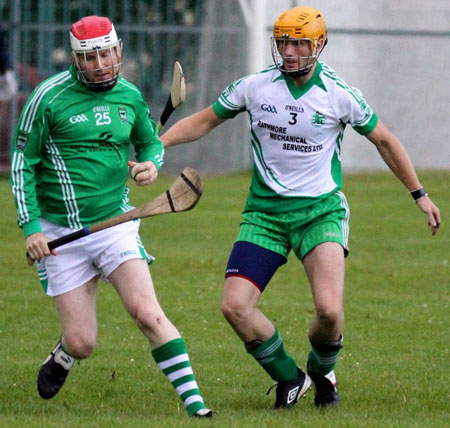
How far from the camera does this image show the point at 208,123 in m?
6.70

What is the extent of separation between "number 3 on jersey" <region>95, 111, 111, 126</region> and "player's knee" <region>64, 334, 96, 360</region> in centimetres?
116

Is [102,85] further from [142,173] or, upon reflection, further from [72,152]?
[142,173]

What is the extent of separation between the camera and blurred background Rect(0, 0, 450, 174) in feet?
61.1

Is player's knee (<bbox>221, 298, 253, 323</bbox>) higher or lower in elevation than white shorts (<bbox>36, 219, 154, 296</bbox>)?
lower

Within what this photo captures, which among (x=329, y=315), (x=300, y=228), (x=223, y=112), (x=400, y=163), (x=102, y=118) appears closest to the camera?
(x=102, y=118)

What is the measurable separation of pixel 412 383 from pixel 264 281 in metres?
1.37

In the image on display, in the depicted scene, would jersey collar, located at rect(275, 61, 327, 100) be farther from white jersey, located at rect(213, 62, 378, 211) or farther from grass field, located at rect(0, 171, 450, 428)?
grass field, located at rect(0, 171, 450, 428)

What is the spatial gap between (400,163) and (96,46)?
1898 mm

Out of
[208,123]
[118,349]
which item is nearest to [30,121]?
[208,123]

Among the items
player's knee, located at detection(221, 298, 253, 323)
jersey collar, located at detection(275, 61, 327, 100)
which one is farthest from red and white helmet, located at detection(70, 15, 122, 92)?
player's knee, located at detection(221, 298, 253, 323)

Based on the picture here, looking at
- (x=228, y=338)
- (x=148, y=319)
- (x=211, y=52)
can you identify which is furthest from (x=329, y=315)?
(x=211, y=52)

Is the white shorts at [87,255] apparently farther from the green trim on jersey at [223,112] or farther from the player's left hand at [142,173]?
the green trim on jersey at [223,112]

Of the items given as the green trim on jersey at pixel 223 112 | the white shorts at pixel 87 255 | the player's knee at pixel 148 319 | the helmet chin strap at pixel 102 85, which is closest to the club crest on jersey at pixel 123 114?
the helmet chin strap at pixel 102 85

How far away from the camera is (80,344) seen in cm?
612
